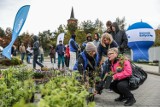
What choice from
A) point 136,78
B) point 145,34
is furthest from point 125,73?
point 145,34

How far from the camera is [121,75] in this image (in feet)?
22.6

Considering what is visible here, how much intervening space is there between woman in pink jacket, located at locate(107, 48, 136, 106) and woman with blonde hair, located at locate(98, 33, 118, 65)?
106cm

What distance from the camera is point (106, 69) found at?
23.7ft

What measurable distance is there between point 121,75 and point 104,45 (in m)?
1.76

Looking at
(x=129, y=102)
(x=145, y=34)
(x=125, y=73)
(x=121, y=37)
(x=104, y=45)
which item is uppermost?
(x=145, y=34)

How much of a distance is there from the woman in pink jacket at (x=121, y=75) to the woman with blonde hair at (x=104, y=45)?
1.06m

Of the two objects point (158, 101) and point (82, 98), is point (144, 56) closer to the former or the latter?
point (158, 101)

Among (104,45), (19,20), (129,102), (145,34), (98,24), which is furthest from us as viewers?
(98,24)

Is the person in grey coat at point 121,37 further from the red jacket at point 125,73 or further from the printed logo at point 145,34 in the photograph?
the printed logo at point 145,34

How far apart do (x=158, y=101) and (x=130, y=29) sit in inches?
1107

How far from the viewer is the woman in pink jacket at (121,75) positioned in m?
6.91

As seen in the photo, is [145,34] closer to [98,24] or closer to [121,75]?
[121,75]

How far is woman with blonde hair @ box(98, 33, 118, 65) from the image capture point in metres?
8.24

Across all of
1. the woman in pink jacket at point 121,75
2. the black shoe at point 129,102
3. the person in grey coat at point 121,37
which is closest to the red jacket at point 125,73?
the woman in pink jacket at point 121,75
